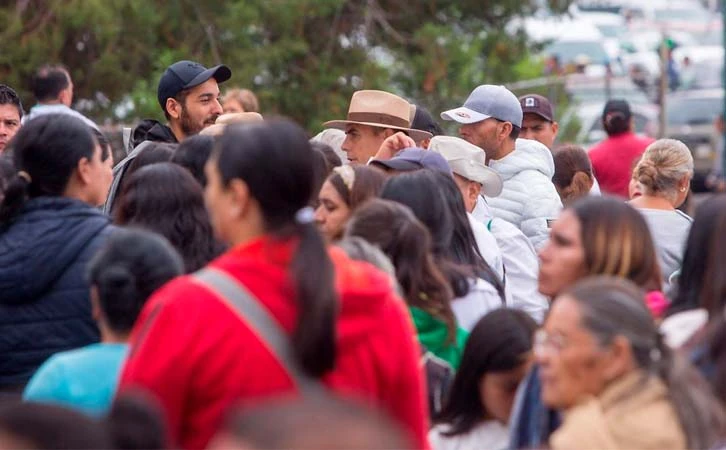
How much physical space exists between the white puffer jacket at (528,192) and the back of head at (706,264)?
2.98m

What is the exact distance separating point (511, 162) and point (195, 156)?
244 centimetres

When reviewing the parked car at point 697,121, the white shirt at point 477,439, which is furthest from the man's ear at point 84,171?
the parked car at point 697,121

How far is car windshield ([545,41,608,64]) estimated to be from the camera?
29062 millimetres

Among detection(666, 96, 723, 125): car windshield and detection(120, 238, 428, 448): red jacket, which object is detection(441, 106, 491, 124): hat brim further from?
detection(666, 96, 723, 125): car windshield

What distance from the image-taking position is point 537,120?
30.3 ft

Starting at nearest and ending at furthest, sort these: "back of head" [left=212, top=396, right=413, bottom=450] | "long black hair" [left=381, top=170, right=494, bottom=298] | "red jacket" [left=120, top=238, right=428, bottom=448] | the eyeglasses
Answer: "back of head" [left=212, top=396, right=413, bottom=450]
"red jacket" [left=120, top=238, right=428, bottom=448]
the eyeglasses
"long black hair" [left=381, top=170, right=494, bottom=298]

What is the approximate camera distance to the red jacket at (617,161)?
10945 millimetres

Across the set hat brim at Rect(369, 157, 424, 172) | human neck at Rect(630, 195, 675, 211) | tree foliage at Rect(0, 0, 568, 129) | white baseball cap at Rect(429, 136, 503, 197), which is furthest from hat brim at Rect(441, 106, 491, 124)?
tree foliage at Rect(0, 0, 568, 129)

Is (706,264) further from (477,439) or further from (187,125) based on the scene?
(187,125)

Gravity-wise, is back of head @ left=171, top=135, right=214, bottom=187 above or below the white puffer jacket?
above

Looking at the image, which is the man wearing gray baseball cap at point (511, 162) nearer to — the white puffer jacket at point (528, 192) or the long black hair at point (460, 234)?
the white puffer jacket at point (528, 192)

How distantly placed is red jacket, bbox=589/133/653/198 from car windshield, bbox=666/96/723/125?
13.8m

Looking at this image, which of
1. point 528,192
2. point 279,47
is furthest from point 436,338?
point 279,47

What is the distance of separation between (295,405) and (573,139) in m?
15.5
